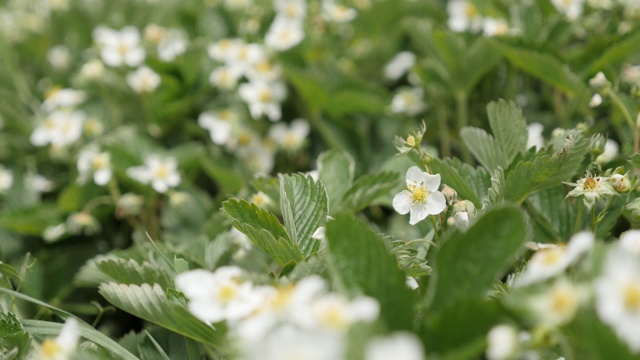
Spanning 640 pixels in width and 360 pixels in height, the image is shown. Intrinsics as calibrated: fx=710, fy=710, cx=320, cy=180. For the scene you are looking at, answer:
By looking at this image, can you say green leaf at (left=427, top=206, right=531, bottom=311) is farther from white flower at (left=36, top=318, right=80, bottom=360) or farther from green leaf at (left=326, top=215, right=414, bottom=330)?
white flower at (left=36, top=318, right=80, bottom=360)

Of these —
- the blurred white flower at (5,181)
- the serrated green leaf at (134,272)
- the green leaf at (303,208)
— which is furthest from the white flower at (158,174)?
the green leaf at (303,208)

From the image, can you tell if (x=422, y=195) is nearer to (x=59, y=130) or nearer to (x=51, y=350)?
(x=51, y=350)

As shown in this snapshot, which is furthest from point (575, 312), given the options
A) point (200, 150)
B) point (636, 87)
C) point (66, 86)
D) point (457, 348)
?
point (66, 86)

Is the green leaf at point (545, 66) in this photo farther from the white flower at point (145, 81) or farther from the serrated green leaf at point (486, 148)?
the white flower at point (145, 81)

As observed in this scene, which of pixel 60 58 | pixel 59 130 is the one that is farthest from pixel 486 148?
pixel 60 58

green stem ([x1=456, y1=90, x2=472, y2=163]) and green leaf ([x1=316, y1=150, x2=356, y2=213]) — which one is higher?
green leaf ([x1=316, y1=150, x2=356, y2=213])

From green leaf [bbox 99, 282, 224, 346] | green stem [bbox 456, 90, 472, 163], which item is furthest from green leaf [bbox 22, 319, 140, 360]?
green stem [bbox 456, 90, 472, 163]
